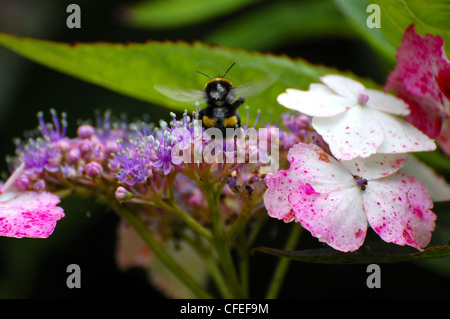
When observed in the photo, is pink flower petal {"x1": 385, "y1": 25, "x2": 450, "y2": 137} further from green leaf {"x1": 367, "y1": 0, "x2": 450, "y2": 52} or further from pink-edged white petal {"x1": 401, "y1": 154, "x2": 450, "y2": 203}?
pink-edged white petal {"x1": 401, "y1": 154, "x2": 450, "y2": 203}

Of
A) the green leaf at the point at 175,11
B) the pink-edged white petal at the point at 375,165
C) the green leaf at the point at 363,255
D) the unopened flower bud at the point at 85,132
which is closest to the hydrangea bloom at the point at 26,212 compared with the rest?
the unopened flower bud at the point at 85,132

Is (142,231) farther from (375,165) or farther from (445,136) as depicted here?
(445,136)

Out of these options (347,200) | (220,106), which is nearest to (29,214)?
(220,106)

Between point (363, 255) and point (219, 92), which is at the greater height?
point (219, 92)

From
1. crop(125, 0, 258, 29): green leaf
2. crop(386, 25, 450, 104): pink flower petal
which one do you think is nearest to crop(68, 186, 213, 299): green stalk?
crop(386, 25, 450, 104): pink flower petal

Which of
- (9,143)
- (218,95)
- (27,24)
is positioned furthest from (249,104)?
(27,24)

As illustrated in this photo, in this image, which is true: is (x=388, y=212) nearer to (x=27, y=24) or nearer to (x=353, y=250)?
(x=353, y=250)
